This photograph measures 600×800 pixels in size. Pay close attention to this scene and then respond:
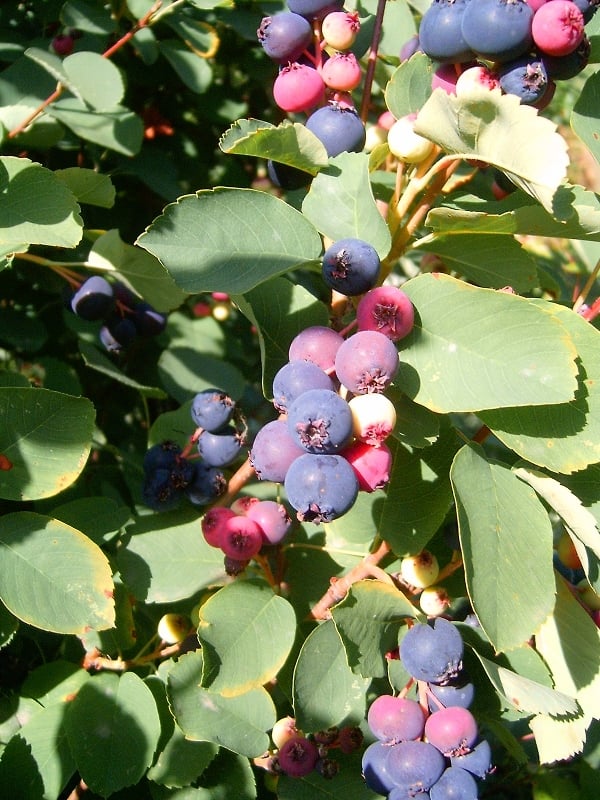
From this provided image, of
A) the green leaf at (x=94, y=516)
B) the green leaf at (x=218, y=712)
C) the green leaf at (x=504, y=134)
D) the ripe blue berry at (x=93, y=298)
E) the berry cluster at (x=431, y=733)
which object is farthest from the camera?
the ripe blue berry at (x=93, y=298)

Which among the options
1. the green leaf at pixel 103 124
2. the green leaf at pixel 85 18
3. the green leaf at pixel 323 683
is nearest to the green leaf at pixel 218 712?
the green leaf at pixel 323 683

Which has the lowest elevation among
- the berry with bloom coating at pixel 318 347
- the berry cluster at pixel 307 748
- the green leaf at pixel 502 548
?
the berry cluster at pixel 307 748

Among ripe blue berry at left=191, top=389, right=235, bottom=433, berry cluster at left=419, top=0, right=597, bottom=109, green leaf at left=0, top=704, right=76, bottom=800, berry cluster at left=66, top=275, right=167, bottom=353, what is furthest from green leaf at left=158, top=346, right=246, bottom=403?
berry cluster at left=419, top=0, right=597, bottom=109

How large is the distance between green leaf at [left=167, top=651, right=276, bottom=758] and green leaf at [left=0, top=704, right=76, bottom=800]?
23cm

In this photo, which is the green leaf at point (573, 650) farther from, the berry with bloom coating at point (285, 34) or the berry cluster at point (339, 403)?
the berry with bloom coating at point (285, 34)

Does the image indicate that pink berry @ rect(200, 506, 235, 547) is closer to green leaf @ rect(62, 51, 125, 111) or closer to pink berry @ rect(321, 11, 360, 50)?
pink berry @ rect(321, 11, 360, 50)

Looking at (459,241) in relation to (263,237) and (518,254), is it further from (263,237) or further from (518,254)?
(263,237)

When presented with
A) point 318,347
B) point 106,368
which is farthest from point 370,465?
point 106,368

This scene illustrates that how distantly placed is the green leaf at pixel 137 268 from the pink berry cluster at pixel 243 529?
0.43 metres

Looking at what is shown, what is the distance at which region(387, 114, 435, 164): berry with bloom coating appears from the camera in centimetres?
95

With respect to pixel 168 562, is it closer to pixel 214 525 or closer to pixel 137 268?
pixel 214 525

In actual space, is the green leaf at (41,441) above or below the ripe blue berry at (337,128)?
below

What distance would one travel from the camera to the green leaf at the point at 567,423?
90 cm

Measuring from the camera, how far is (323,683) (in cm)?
105
